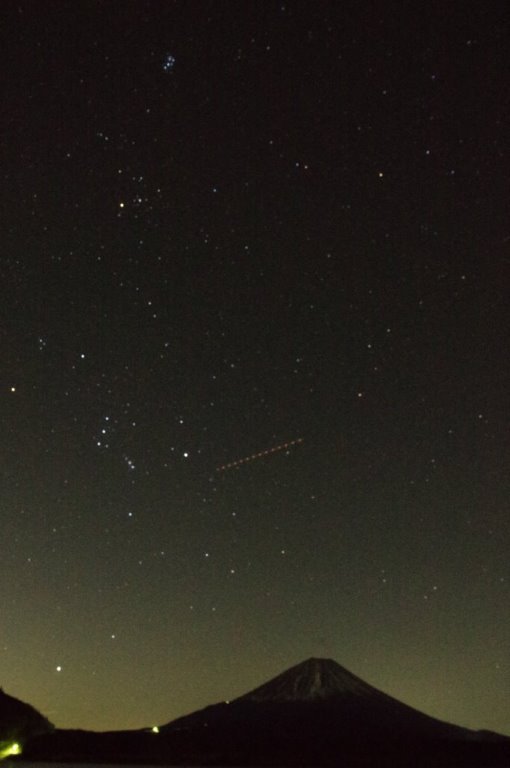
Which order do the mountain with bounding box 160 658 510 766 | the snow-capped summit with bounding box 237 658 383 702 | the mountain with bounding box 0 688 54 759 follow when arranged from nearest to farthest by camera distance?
the mountain with bounding box 0 688 54 759 → the mountain with bounding box 160 658 510 766 → the snow-capped summit with bounding box 237 658 383 702

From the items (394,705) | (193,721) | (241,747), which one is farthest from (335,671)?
(241,747)

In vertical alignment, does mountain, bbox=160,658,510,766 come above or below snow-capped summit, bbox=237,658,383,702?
below

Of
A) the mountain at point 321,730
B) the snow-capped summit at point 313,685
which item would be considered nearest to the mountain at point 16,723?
the mountain at point 321,730

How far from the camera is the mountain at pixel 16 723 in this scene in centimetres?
1545

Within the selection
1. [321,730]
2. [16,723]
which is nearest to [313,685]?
[321,730]

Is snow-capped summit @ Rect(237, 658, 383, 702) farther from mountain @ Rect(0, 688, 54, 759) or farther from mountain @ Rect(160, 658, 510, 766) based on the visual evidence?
mountain @ Rect(0, 688, 54, 759)

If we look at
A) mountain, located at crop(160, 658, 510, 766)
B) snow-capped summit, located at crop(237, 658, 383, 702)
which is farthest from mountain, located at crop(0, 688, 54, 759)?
snow-capped summit, located at crop(237, 658, 383, 702)

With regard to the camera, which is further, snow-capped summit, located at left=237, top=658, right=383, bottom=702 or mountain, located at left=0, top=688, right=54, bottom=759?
snow-capped summit, located at left=237, top=658, right=383, bottom=702

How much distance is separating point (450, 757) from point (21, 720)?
1081 cm

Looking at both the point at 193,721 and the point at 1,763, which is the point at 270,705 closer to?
the point at 193,721

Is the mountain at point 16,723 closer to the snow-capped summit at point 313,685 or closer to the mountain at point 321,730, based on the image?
the mountain at point 321,730

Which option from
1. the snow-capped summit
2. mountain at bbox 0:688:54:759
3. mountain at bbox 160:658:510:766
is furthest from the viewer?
the snow-capped summit

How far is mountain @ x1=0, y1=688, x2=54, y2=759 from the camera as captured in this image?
608 inches

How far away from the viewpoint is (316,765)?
68.6ft
